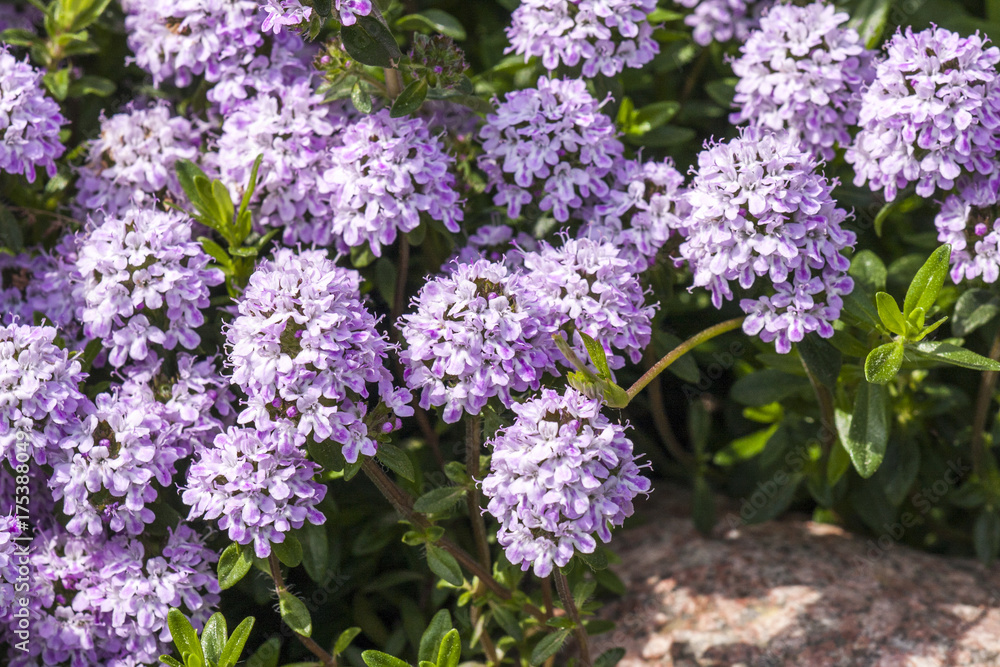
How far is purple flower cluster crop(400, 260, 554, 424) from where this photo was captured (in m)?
3.08

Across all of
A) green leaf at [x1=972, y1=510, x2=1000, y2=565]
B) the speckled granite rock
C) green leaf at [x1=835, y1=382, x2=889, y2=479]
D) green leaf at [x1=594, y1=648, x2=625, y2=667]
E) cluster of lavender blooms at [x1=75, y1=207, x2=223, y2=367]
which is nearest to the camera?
cluster of lavender blooms at [x1=75, y1=207, x2=223, y2=367]

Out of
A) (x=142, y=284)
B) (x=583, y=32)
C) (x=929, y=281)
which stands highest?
(x=583, y=32)

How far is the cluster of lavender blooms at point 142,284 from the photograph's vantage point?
3436mm

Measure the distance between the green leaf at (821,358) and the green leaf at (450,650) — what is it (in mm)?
1600

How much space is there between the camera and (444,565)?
3281mm

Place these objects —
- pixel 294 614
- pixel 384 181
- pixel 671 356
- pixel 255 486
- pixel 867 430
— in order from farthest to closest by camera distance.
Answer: pixel 867 430 → pixel 384 181 → pixel 671 356 → pixel 294 614 → pixel 255 486

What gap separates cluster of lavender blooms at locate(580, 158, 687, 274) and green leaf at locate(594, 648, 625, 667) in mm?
1457

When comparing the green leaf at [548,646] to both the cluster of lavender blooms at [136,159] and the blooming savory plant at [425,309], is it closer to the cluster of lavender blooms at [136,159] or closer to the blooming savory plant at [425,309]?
the blooming savory plant at [425,309]

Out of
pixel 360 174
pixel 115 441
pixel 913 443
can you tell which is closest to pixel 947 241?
pixel 913 443

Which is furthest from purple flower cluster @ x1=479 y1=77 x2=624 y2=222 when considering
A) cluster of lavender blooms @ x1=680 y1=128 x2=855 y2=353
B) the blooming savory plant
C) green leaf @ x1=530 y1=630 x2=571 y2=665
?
green leaf @ x1=530 y1=630 x2=571 y2=665

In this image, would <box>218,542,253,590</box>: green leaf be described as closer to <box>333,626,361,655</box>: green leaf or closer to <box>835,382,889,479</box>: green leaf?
<box>333,626,361,655</box>: green leaf

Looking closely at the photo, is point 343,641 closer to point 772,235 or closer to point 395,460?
point 395,460

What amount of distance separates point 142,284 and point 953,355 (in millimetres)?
2804

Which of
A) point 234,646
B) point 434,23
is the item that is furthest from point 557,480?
point 434,23
